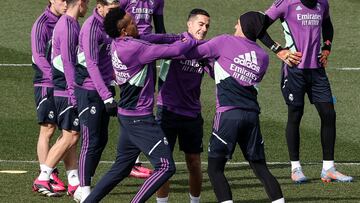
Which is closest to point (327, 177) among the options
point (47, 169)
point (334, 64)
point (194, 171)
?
point (194, 171)

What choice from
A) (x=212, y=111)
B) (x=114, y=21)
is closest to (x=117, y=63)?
(x=114, y=21)

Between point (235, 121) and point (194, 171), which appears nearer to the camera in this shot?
point (235, 121)

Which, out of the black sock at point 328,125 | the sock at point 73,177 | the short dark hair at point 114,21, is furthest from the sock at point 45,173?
the black sock at point 328,125

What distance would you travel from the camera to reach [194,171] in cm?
1287

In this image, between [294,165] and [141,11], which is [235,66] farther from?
[141,11]

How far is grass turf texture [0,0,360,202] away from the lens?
14117mm

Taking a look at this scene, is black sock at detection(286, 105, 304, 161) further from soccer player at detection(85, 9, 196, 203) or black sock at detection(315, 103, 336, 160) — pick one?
soccer player at detection(85, 9, 196, 203)

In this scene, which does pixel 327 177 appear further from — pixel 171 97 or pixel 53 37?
pixel 53 37

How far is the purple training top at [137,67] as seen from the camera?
38.4 ft

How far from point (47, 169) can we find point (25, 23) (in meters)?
13.8

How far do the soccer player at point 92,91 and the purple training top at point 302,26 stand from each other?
2656 millimetres

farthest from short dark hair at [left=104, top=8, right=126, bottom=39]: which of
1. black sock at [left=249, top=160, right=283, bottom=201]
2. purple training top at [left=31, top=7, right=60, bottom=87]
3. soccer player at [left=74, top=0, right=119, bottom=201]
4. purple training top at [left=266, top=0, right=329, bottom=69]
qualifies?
purple training top at [left=266, top=0, right=329, bottom=69]

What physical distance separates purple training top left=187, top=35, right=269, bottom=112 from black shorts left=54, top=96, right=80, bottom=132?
2.55 metres

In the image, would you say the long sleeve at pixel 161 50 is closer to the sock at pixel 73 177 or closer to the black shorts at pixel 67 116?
the black shorts at pixel 67 116
